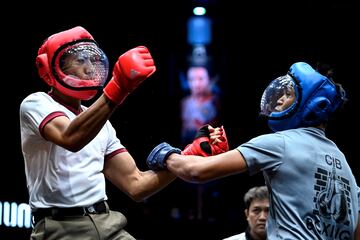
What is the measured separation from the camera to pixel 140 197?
3.24 meters

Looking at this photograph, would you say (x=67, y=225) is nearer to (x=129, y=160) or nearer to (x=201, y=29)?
(x=129, y=160)

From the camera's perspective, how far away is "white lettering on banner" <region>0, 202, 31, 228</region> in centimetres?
633

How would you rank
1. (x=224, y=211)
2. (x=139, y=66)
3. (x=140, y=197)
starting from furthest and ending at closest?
(x=224, y=211) < (x=140, y=197) < (x=139, y=66)

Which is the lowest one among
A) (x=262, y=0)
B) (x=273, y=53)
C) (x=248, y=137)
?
(x=248, y=137)

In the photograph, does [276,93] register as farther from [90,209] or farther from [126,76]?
[90,209]

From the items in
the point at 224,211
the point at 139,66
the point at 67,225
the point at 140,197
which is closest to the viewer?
the point at 139,66

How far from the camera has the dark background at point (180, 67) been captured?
6.41m

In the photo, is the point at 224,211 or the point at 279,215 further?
the point at 224,211

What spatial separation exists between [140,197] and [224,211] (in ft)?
10.7

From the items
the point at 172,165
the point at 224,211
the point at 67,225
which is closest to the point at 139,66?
the point at 172,165

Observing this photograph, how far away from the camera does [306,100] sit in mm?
2887

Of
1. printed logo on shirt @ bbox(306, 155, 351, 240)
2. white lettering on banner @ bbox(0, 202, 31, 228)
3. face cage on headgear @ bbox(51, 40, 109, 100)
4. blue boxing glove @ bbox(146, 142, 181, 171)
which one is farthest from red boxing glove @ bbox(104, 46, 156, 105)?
white lettering on banner @ bbox(0, 202, 31, 228)

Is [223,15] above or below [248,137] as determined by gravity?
above

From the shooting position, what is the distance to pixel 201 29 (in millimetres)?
6676
